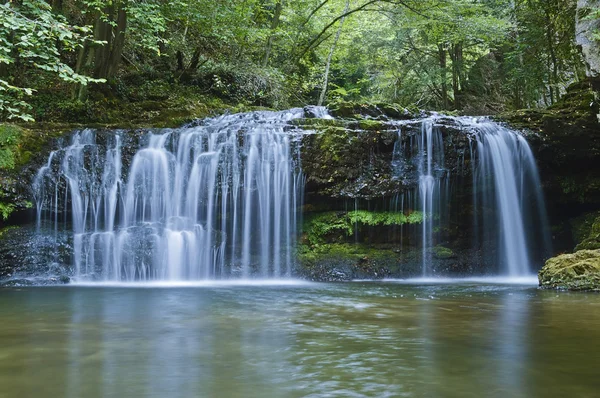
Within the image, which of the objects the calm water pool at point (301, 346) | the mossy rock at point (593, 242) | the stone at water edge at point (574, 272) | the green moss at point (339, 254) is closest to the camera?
the calm water pool at point (301, 346)

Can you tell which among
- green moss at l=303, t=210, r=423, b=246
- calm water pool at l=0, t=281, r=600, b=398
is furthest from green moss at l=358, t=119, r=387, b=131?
calm water pool at l=0, t=281, r=600, b=398

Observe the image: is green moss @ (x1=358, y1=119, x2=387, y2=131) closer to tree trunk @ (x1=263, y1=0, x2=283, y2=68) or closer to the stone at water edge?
the stone at water edge

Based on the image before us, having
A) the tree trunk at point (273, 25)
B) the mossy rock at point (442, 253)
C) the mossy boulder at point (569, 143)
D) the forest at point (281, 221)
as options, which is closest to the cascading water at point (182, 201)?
the forest at point (281, 221)

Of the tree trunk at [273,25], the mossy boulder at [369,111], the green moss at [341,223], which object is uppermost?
the tree trunk at [273,25]

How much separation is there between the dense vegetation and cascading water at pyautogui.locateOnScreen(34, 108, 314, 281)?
2.69m

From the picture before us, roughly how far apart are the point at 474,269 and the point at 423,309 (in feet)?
19.6

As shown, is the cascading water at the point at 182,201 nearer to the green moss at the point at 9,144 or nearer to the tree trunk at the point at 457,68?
the green moss at the point at 9,144

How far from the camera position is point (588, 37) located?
1223 centimetres

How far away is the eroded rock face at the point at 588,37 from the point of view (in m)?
12.1

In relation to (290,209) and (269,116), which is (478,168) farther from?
(269,116)

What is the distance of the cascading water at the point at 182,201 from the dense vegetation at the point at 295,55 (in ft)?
8.84

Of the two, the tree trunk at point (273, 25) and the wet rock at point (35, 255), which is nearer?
the wet rock at point (35, 255)

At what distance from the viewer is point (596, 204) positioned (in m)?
12.5

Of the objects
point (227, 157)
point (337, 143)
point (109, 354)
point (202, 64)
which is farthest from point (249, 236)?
point (202, 64)
